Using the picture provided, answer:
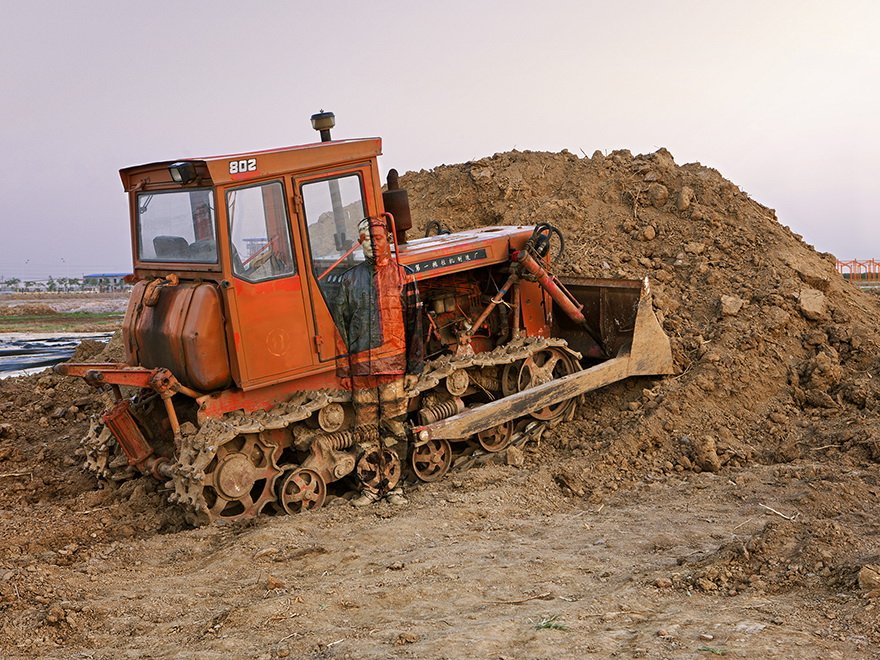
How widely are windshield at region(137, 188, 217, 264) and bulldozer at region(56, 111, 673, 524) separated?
18 mm

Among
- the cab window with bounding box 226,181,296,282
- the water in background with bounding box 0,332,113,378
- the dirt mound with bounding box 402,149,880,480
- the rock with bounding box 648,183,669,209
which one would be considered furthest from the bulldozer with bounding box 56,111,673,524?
the water in background with bounding box 0,332,113,378

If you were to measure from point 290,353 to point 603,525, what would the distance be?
2.85 meters

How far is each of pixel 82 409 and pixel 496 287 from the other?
17.7 ft

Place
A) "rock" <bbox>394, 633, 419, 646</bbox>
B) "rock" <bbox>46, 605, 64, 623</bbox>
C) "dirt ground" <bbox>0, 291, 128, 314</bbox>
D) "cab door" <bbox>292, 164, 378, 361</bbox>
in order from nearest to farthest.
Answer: "rock" <bbox>394, 633, 419, 646</bbox>, "rock" <bbox>46, 605, 64, 623</bbox>, "cab door" <bbox>292, 164, 378, 361</bbox>, "dirt ground" <bbox>0, 291, 128, 314</bbox>

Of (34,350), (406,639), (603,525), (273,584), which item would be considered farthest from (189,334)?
(34,350)

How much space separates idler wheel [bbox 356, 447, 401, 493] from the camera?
751 centimetres

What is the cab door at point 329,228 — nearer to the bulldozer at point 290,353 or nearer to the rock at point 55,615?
the bulldozer at point 290,353

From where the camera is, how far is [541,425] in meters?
8.84

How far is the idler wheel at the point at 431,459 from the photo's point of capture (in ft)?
26.1

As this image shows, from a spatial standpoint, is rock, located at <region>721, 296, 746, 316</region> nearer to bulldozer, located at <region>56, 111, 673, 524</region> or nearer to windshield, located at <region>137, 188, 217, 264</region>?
bulldozer, located at <region>56, 111, 673, 524</region>

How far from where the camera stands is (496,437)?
8547 millimetres

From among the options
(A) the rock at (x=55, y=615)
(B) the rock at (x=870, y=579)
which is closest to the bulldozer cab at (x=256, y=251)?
(A) the rock at (x=55, y=615)

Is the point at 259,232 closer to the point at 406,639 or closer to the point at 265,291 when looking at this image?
the point at 265,291

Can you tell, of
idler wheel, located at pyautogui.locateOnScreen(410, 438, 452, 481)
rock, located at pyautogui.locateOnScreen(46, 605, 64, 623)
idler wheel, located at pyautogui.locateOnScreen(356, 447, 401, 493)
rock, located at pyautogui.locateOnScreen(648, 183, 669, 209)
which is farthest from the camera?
rock, located at pyautogui.locateOnScreen(648, 183, 669, 209)
